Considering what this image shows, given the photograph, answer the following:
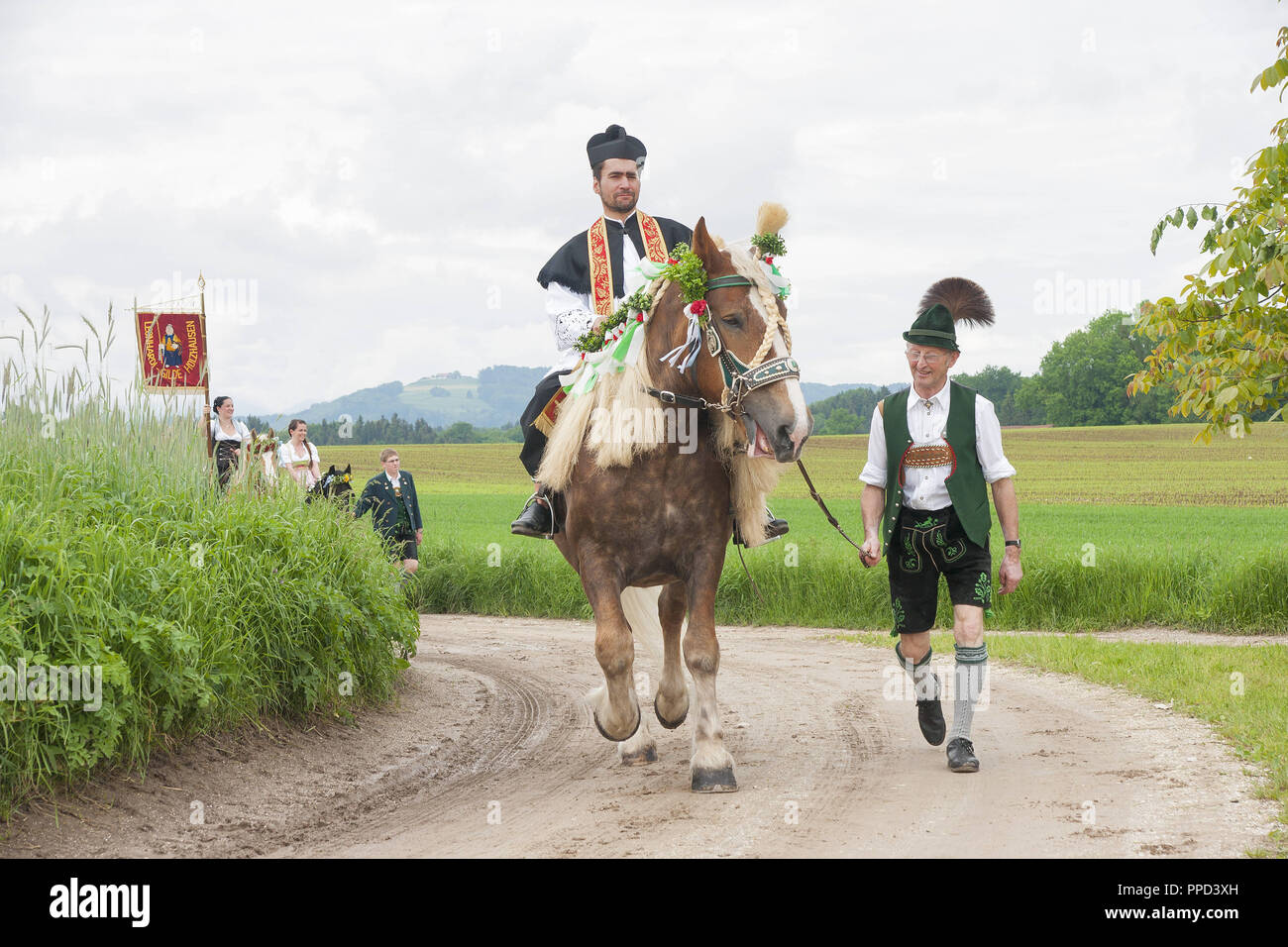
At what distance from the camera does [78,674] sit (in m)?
4.71

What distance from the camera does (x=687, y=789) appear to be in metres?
5.71

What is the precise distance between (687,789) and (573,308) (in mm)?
2818

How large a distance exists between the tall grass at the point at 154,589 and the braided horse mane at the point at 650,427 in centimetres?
180

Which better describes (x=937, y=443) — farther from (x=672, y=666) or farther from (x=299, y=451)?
(x=299, y=451)

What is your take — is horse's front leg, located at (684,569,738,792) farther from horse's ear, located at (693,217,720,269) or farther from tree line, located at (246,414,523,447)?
tree line, located at (246,414,523,447)

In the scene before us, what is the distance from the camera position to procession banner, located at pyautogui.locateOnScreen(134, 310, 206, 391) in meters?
8.77

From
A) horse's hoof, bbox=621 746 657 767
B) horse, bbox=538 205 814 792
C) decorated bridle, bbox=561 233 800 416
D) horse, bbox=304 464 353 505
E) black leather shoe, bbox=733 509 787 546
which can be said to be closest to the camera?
decorated bridle, bbox=561 233 800 416

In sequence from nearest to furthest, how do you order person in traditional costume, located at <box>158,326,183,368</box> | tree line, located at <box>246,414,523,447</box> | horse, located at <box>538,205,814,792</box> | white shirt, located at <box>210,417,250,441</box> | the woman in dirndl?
horse, located at <box>538,205,814,792</box> → person in traditional costume, located at <box>158,326,183,368</box> → white shirt, located at <box>210,417,250,441</box> → the woman in dirndl → tree line, located at <box>246,414,523,447</box>

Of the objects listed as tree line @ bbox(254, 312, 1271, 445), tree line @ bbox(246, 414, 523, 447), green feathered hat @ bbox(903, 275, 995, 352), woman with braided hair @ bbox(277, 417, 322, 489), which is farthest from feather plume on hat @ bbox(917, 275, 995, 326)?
tree line @ bbox(246, 414, 523, 447)

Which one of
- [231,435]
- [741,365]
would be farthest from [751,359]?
[231,435]

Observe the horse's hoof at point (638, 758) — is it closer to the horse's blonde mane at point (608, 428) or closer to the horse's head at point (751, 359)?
the horse's blonde mane at point (608, 428)

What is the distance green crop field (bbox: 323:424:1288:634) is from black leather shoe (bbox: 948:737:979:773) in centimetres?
174

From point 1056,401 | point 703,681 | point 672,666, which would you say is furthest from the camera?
point 1056,401

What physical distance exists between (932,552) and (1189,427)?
54166 millimetres
